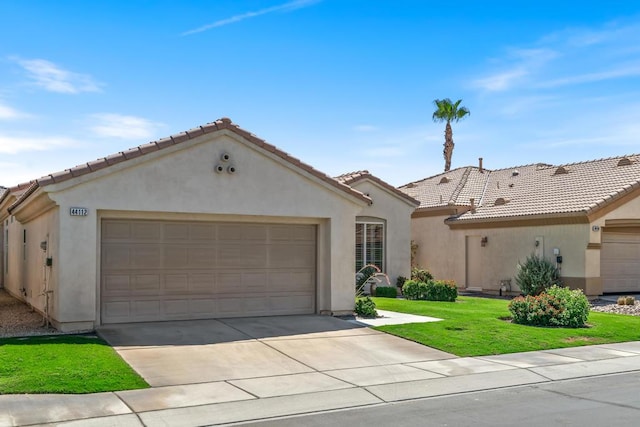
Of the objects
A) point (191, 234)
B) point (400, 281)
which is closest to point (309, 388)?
point (191, 234)

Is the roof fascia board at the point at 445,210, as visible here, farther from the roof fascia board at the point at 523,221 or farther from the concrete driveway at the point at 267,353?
the concrete driveway at the point at 267,353

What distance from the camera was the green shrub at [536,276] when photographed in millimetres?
22984

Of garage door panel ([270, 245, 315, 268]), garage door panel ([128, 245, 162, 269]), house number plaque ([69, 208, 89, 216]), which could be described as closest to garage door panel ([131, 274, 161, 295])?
garage door panel ([128, 245, 162, 269])

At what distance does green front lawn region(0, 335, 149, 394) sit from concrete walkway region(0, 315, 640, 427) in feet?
1.22

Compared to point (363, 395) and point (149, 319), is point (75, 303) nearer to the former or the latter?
point (149, 319)

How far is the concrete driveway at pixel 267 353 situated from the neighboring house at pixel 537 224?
450 inches

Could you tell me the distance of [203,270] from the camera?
594 inches

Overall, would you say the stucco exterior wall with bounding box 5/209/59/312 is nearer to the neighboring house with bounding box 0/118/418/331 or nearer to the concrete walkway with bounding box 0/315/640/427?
the neighboring house with bounding box 0/118/418/331

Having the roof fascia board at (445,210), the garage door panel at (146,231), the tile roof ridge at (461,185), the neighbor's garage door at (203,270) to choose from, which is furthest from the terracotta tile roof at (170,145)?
the tile roof ridge at (461,185)

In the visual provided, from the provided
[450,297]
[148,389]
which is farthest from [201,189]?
[450,297]

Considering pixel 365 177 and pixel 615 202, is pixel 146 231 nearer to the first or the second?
pixel 365 177

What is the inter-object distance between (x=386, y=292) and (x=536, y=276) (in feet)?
17.0

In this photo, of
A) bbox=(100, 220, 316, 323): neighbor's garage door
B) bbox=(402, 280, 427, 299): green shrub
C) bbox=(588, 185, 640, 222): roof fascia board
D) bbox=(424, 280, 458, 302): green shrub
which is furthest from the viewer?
bbox=(588, 185, 640, 222): roof fascia board

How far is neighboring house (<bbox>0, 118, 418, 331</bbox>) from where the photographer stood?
43.8 ft
